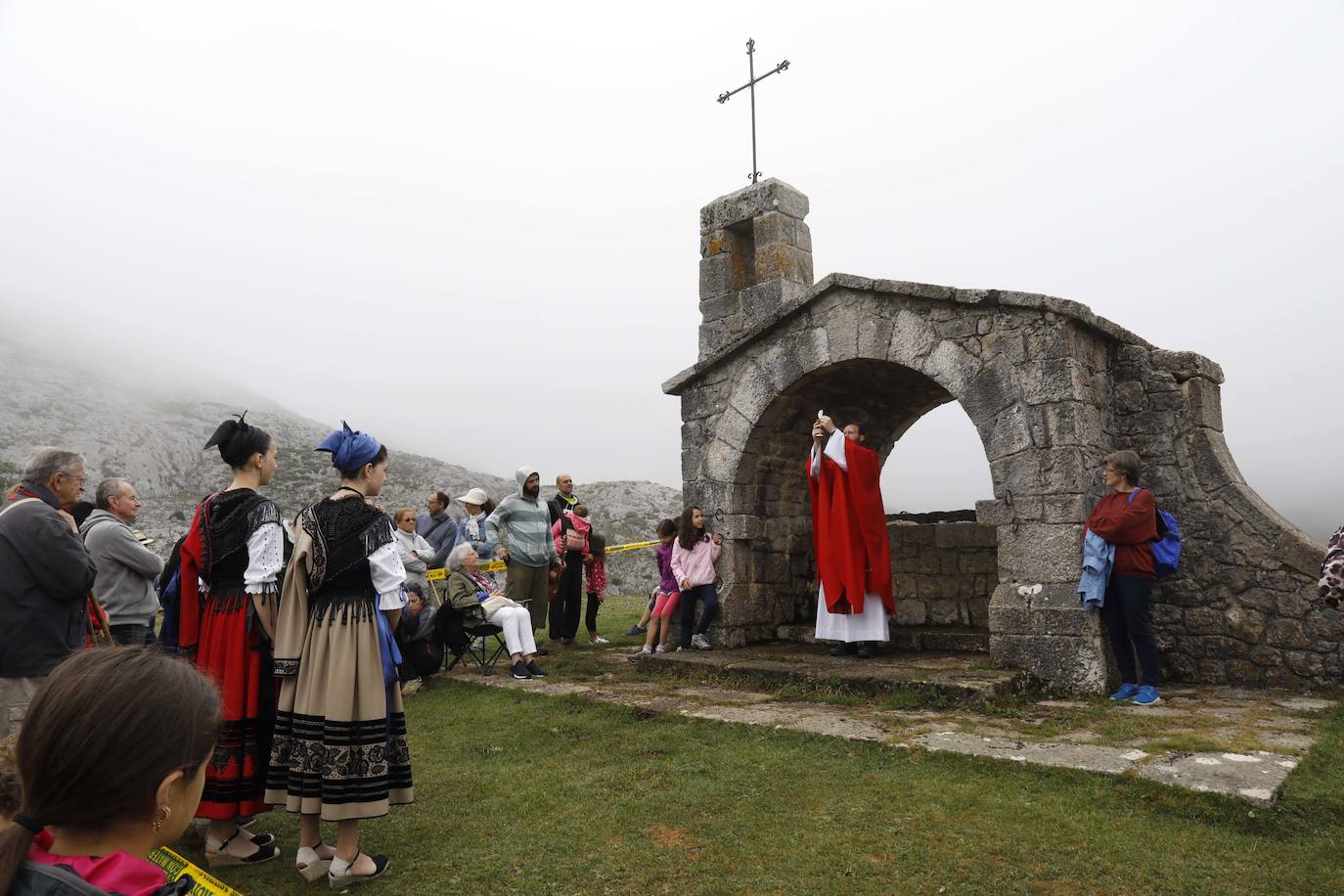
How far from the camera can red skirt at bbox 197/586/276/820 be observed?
3.36 m

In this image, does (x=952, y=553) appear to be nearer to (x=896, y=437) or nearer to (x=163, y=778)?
(x=896, y=437)

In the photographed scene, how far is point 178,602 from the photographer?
3789 millimetres

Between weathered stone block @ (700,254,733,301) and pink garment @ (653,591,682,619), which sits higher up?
weathered stone block @ (700,254,733,301)

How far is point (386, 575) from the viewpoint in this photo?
10.8 feet

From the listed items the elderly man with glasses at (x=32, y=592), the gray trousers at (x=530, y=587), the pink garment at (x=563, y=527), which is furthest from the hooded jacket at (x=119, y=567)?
the pink garment at (x=563, y=527)

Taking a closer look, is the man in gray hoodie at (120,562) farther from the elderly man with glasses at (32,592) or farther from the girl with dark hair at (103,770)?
the girl with dark hair at (103,770)

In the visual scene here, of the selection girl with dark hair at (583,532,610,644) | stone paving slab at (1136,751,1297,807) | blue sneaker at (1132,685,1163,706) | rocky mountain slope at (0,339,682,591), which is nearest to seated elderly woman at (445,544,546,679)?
girl with dark hair at (583,532,610,644)

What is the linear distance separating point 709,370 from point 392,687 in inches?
209

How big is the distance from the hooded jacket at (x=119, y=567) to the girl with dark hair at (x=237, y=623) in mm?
958

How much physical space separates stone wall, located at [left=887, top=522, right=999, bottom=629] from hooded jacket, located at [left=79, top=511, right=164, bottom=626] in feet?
21.2

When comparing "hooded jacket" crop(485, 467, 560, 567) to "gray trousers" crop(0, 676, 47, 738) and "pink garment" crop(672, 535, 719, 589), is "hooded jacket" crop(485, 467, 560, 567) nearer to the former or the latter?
"pink garment" crop(672, 535, 719, 589)

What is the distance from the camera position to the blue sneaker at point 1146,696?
17.6 ft

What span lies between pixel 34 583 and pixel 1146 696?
614 centimetres

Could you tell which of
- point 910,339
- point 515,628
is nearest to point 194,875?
point 515,628
